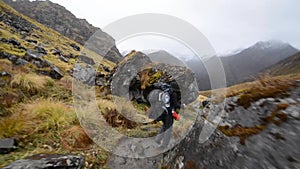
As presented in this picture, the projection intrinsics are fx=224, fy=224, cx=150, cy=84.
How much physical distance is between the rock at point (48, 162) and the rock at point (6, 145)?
1414mm

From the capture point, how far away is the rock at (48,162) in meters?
4.09

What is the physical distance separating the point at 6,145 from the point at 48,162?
1980 mm

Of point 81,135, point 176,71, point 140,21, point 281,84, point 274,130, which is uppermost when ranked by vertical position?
point 140,21

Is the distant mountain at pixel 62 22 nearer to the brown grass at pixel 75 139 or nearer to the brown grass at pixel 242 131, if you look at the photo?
the brown grass at pixel 75 139

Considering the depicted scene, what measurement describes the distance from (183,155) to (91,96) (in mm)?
8401

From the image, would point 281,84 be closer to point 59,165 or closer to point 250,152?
point 250,152

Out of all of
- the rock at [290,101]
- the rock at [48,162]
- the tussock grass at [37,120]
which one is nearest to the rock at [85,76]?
→ the tussock grass at [37,120]

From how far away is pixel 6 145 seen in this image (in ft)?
17.9

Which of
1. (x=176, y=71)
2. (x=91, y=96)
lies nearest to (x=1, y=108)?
(x=91, y=96)

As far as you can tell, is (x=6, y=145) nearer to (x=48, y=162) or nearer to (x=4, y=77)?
(x=48, y=162)

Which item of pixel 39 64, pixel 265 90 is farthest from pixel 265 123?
pixel 39 64

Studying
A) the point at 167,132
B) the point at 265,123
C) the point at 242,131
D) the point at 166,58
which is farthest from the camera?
the point at 166,58

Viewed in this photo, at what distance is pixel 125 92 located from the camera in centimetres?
1320

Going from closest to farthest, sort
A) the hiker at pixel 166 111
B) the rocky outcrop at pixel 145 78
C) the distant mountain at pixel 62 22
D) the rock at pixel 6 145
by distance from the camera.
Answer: the rock at pixel 6 145
the hiker at pixel 166 111
the rocky outcrop at pixel 145 78
the distant mountain at pixel 62 22
